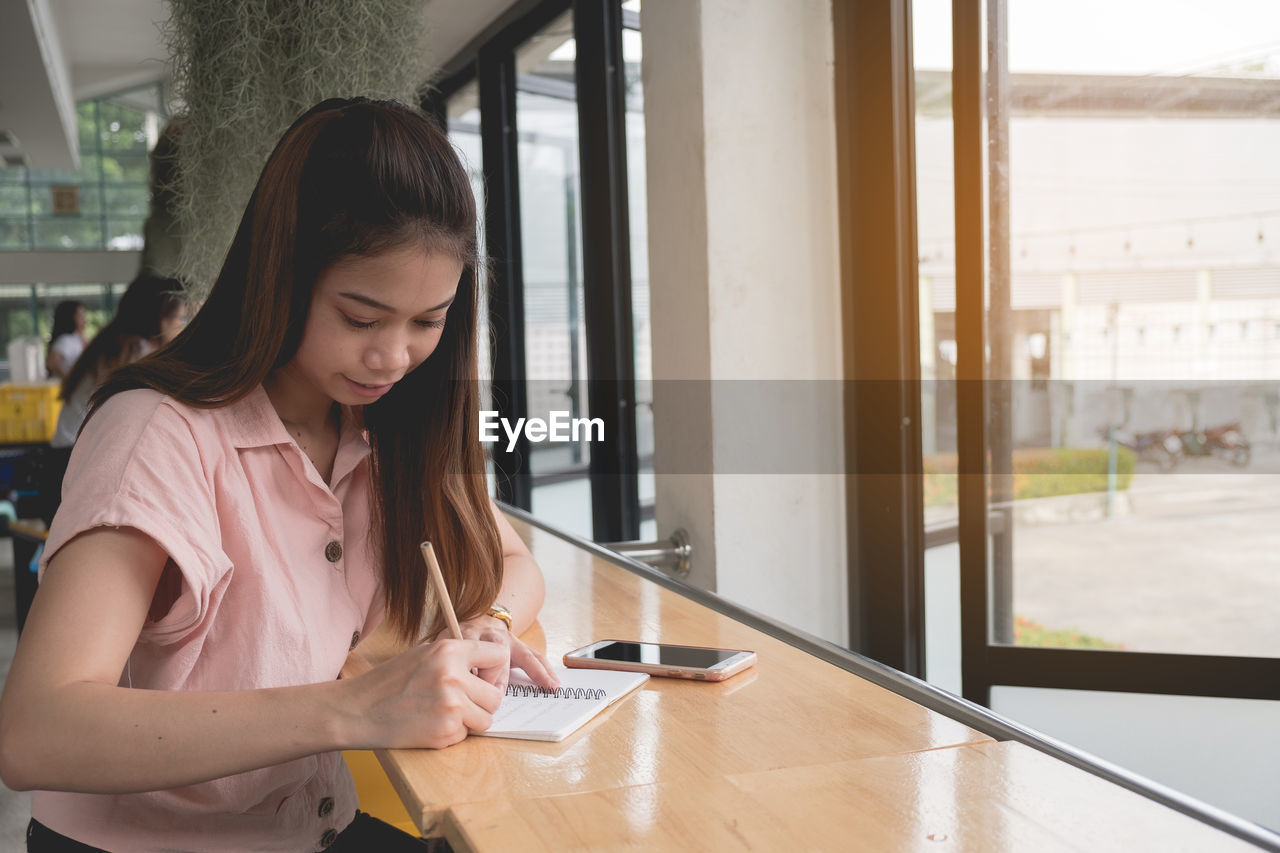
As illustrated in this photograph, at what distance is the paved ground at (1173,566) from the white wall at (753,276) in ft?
1.80

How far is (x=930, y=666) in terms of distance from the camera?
242cm

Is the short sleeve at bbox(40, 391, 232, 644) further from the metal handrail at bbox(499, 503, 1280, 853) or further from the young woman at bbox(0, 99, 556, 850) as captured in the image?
the metal handrail at bbox(499, 503, 1280, 853)

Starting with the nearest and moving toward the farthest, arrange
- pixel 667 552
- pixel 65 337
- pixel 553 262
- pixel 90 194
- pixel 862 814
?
pixel 862 814
pixel 667 552
pixel 553 262
pixel 65 337
pixel 90 194

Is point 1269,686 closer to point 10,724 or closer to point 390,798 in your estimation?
point 390,798

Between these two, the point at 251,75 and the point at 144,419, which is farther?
the point at 251,75

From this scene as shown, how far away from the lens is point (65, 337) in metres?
6.60

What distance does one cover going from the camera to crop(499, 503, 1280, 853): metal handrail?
809 mm

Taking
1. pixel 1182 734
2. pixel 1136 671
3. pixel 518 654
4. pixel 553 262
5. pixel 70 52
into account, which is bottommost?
pixel 1182 734

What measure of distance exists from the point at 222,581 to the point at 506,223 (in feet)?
11.1

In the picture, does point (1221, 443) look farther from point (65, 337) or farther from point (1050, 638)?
point (65, 337)

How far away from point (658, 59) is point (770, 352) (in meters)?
0.77

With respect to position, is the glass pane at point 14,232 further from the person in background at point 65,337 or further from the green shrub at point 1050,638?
the green shrub at point 1050,638

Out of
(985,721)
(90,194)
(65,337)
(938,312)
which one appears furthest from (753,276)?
(90,194)

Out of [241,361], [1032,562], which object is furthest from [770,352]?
[241,361]
